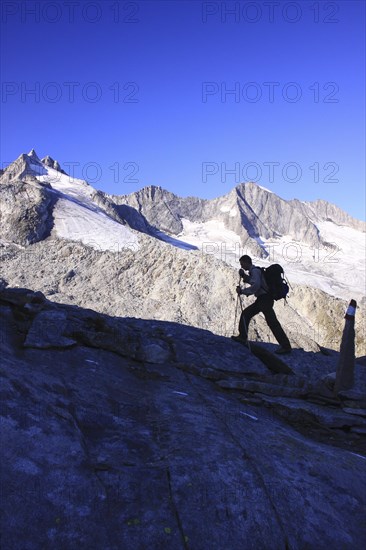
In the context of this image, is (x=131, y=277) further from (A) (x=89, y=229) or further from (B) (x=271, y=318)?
(B) (x=271, y=318)

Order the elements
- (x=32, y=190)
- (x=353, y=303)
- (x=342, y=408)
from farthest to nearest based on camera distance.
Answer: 1. (x=32, y=190)
2. (x=353, y=303)
3. (x=342, y=408)

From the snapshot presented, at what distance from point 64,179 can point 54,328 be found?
72859mm

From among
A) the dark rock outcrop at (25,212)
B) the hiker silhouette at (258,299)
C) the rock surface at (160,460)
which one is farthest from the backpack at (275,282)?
the dark rock outcrop at (25,212)

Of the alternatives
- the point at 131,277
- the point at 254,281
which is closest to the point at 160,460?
the point at 254,281

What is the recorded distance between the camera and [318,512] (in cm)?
385

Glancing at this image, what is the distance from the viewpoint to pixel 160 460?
4227 millimetres

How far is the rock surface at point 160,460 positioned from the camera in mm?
3305

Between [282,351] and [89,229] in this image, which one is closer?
[282,351]

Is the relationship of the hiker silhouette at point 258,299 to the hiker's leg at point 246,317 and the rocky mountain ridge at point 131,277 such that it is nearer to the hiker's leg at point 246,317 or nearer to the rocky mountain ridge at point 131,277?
the hiker's leg at point 246,317

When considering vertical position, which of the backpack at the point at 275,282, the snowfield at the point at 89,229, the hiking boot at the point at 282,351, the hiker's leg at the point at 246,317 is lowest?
the hiking boot at the point at 282,351

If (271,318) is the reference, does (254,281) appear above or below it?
above

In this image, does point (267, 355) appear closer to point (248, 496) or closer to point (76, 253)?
point (248, 496)

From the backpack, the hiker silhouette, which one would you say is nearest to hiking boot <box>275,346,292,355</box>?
the hiker silhouette

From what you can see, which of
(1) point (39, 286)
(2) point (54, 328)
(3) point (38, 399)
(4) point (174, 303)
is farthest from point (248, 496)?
(1) point (39, 286)
